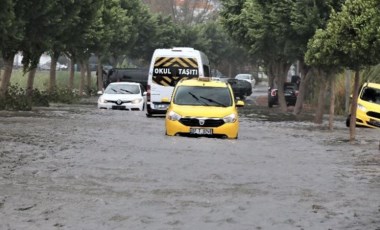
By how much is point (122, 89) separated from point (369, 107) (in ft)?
35.7

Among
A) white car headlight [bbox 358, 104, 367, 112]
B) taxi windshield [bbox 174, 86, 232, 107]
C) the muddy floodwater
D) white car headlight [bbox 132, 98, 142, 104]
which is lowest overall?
the muddy floodwater

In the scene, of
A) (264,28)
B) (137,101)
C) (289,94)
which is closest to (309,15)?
(264,28)

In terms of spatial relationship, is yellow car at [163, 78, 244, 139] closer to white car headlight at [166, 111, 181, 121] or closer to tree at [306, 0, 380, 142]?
white car headlight at [166, 111, 181, 121]

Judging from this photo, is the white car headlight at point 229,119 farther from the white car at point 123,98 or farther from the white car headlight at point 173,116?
the white car at point 123,98

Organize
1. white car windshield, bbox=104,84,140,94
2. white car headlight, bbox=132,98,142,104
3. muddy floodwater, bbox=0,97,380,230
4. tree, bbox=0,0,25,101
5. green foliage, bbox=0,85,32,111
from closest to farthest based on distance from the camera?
muddy floodwater, bbox=0,97,380,230 → tree, bbox=0,0,25,101 → green foliage, bbox=0,85,32,111 → white car headlight, bbox=132,98,142,104 → white car windshield, bbox=104,84,140,94

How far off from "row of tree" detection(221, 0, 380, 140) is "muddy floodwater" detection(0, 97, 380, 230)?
7.83 ft

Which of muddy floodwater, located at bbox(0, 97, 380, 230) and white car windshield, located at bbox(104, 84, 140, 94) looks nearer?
muddy floodwater, located at bbox(0, 97, 380, 230)

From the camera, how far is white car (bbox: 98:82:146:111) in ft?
103

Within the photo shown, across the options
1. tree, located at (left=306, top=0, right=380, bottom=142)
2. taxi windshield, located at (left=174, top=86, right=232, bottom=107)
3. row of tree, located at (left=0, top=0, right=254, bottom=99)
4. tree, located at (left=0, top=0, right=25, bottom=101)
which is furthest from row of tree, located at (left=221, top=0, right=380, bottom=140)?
tree, located at (left=0, top=0, right=25, bottom=101)

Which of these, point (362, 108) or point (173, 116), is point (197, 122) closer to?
point (173, 116)

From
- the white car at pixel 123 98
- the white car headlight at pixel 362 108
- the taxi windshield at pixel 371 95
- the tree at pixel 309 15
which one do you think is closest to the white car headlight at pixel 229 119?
the white car headlight at pixel 362 108

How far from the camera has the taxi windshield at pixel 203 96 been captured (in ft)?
63.6

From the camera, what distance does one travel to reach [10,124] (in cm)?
2141

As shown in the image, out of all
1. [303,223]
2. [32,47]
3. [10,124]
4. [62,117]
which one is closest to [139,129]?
[10,124]
